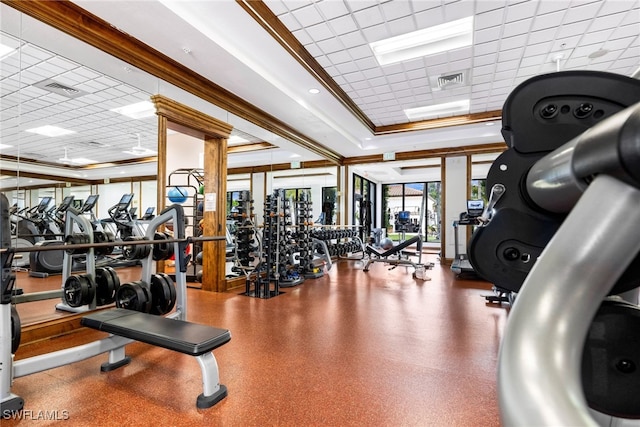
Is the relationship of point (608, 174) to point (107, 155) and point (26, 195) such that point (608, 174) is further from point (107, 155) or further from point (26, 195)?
point (107, 155)

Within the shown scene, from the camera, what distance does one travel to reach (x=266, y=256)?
5250 millimetres

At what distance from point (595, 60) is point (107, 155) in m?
9.10

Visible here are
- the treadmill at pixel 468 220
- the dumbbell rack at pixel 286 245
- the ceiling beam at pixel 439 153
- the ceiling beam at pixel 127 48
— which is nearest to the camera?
the ceiling beam at pixel 127 48

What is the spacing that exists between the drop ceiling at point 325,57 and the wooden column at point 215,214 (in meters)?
0.90

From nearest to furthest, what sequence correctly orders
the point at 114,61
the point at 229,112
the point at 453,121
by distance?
the point at 114,61, the point at 229,112, the point at 453,121

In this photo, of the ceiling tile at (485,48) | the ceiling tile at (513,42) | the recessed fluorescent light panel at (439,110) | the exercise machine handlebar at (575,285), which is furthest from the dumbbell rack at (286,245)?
the exercise machine handlebar at (575,285)

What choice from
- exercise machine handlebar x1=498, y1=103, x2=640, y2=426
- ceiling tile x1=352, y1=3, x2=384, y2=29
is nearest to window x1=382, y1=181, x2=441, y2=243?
ceiling tile x1=352, y1=3, x2=384, y2=29

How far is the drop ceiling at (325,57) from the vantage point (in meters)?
3.34

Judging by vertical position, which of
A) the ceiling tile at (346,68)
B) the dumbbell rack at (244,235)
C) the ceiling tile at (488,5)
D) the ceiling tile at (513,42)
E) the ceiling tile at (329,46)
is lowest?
the dumbbell rack at (244,235)

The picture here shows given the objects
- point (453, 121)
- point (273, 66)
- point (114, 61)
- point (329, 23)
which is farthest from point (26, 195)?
point (453, 121)

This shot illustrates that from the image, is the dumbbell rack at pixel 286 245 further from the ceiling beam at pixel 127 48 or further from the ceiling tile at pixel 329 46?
the ceiling tile at pixel 329 46

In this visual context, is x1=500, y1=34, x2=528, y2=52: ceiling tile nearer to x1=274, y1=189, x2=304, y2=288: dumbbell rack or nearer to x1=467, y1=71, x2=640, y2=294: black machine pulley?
x1=274, y1=189, x2=304, y2=288: dumbbell rack

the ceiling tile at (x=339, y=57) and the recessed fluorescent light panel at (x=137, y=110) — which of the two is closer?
the ceiling tile at (x=339, y=57)

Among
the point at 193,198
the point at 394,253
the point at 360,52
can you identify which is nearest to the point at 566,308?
the point at 360,52
